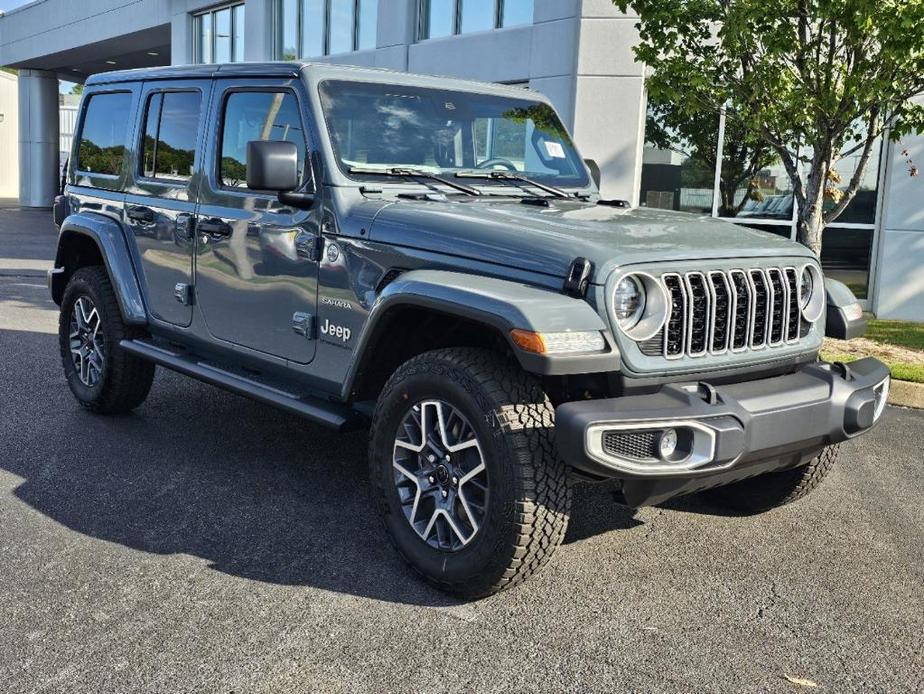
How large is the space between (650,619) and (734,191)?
10.5 metres

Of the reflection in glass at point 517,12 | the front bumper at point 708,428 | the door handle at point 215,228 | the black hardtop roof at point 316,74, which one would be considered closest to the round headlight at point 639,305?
the front bumper at point 708,428

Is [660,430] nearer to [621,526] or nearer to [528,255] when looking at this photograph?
[528,255]

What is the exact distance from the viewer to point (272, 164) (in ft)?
13.8

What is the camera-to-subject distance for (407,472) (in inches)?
153

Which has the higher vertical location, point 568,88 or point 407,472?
point 568,88

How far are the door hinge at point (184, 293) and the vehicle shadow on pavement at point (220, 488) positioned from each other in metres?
0.86

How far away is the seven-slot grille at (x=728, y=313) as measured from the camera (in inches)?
143

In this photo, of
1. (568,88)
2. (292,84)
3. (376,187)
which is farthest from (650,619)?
(568,88)

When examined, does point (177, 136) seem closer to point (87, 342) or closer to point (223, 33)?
point (87, 342)

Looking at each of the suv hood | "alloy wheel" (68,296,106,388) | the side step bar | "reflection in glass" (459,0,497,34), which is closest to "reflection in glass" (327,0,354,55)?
"reflection in glass" (459,0,497,34)

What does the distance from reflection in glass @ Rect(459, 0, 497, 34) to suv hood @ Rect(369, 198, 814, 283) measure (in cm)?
1217

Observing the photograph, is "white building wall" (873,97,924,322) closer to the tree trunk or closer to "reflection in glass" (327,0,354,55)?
the tree trunk

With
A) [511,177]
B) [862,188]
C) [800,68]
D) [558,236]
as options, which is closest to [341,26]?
[862,188]

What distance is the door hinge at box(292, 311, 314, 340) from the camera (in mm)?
4500
